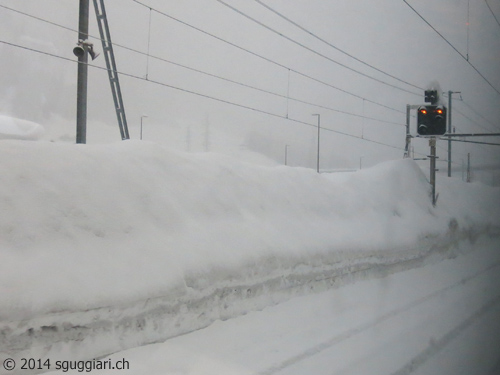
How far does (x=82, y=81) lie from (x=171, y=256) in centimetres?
333

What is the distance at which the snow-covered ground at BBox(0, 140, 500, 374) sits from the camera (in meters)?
4.63

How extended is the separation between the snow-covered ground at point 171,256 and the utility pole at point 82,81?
787 mm

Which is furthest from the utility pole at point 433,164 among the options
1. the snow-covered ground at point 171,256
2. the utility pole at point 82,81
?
the utility pole at point 82,81

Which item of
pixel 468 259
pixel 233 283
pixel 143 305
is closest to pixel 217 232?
pixel 233 283

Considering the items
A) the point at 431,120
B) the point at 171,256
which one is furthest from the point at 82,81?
the point at 431,120

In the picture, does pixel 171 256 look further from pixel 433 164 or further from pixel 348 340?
pixel 433 164

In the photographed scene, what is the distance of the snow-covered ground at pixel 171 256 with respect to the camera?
463 centimetres

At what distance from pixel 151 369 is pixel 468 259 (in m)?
12.4

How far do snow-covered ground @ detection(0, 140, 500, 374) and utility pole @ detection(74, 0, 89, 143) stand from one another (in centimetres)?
79

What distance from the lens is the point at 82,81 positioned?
753 cm

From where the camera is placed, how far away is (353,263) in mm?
9641

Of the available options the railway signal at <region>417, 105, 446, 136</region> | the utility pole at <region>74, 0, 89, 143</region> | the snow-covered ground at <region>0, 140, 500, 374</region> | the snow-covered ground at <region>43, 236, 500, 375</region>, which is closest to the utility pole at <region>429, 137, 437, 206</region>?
the railway signal at <region>417, 105, 446, 136</region>

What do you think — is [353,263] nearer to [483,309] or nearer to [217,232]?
[483,309]

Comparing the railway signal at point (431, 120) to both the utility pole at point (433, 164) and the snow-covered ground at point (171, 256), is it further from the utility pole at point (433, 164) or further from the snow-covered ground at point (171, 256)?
the snow-covered ground at point (171, 256)
